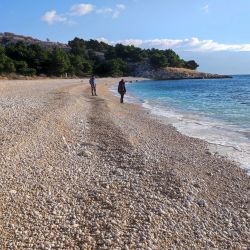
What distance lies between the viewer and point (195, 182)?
943cm

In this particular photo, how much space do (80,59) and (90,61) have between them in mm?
14957

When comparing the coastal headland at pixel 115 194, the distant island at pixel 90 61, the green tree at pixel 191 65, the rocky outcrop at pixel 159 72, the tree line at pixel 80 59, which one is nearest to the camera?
the coastal headland at pixel 115 194

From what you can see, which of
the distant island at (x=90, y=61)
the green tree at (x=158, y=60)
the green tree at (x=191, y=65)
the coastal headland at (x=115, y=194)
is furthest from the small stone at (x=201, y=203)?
the green tree at (x=191, y=65)

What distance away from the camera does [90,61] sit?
434 ft

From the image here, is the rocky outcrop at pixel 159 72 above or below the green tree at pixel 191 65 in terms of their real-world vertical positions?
below

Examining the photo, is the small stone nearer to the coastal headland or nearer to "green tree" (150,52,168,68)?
the coastal headland

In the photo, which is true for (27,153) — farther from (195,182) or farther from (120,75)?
(120,75)

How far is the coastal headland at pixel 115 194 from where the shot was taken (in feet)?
20.2

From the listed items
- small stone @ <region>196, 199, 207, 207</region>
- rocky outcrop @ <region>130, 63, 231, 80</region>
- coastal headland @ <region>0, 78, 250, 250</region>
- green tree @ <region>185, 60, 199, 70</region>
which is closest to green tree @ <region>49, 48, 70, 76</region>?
rocky outcrop @ <region>130, 63, 231, 80</region>

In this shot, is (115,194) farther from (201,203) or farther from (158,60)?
(158,60)

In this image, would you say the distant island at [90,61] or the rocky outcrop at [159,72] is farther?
the rocky outcrop at [159,72]

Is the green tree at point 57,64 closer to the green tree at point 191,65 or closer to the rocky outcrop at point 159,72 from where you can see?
the rocky outcrop at point 159,72

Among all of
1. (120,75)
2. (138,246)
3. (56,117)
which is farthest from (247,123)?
(120,75)

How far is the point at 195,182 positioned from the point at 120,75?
130 meters
